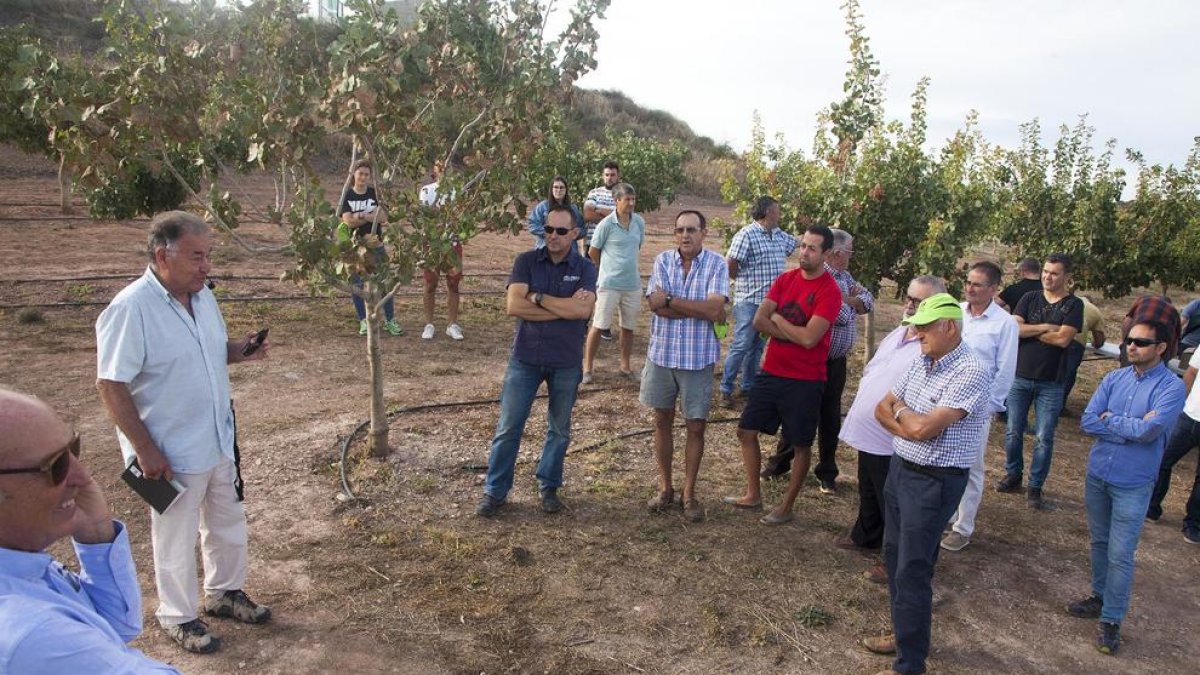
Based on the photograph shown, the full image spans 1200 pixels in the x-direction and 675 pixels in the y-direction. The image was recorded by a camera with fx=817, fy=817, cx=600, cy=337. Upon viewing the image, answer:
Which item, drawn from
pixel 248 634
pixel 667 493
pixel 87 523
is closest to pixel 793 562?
pixel 667 493

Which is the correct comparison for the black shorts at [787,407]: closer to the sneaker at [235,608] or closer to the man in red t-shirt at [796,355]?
the man in red t-shirt at [796,355]

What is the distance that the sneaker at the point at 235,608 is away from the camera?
416 centimetres

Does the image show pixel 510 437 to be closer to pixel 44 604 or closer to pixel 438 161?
pixel 438 161

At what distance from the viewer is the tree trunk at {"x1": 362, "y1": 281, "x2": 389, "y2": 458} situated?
5.86m

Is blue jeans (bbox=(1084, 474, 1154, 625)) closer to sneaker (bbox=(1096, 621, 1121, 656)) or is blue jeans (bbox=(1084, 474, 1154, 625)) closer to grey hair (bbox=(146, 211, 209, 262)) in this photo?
sneaker (bbox=(1096, 621, 1121, 656))

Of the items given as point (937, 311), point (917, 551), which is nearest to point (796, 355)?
point (937, 311)

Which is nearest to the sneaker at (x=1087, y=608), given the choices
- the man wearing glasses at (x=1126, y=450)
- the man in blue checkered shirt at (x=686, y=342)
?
the man wearing glasses at (x=1126, y=450)

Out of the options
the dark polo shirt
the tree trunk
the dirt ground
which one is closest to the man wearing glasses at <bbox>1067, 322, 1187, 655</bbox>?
the dirt ground

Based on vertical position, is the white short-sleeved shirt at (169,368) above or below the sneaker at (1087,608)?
above

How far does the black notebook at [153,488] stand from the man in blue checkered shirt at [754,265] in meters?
5.06

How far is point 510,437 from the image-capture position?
215 inches

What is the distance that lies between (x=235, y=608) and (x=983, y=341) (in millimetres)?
4777

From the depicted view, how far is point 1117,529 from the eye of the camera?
173 inches

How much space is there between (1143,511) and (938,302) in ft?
5.62
